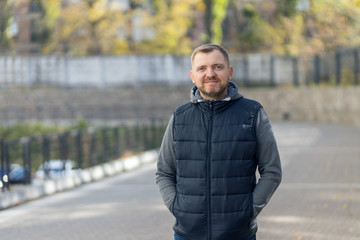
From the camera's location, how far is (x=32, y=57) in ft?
181

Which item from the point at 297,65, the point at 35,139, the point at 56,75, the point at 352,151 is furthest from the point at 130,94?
the point at 35,139

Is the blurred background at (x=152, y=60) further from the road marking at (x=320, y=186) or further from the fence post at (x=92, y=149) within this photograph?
the road marking at (x=320, y=186)

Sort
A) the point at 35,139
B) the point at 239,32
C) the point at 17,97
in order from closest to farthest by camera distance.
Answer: the point at 35,139, the point at 17,97, the point at 239,32

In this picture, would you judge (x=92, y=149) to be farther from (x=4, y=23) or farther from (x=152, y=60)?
(x=4, y=23)

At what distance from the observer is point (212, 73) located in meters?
4.89

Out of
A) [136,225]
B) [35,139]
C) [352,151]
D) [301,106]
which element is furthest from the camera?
[301,106]

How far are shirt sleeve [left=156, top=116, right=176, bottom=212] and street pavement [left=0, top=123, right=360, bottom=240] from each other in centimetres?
512

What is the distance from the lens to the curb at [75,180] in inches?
582

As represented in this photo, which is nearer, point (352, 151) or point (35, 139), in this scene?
point (35, 139)

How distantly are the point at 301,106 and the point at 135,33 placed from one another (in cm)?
1978

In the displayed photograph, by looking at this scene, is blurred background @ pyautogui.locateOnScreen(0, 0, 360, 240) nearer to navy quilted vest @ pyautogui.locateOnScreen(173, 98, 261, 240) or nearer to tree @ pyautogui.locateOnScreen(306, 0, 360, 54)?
tree @ pyautogui.locateOnScreen(306, 0, 360, 54)

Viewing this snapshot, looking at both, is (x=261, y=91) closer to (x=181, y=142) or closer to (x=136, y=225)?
(x=136, y=225)

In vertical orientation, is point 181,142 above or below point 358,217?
above

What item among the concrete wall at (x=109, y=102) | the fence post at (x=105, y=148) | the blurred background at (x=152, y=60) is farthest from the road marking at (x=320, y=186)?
the concrete wall at (x=109, y=102)
